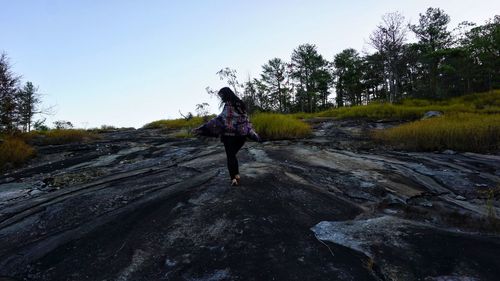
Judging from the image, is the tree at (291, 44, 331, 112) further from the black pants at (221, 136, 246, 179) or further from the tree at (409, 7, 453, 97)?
the black pants at (221, 136, 246, 179)

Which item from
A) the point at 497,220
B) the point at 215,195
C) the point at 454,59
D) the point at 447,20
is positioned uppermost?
the point at 447,20

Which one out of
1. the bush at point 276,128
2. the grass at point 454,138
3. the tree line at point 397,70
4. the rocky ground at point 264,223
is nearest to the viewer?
the rocky ground at point 264,223

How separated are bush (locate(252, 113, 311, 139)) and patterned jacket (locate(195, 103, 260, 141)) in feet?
16.3

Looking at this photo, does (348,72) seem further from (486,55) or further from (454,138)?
(454,138)

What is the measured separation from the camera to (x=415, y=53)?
3259cm

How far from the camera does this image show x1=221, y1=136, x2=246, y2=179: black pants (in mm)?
4934

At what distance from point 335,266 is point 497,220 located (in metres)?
2.11

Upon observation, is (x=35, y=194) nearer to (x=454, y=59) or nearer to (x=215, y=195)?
(x=215, y=195)

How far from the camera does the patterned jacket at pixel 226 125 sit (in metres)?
5.05

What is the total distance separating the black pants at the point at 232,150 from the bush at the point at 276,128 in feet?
16.3

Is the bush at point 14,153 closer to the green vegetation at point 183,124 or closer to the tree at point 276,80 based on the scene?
the green vegetation at point 183,124

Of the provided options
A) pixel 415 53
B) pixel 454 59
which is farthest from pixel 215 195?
pixel 415 53

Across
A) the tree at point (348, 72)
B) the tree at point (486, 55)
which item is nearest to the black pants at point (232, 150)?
the tree at point (486, 55)

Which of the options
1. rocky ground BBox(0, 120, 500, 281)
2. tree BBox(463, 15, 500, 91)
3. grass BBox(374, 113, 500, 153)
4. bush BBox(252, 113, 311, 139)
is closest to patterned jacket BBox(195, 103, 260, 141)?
rocky ground BBox(0, 120, 500, 281)
